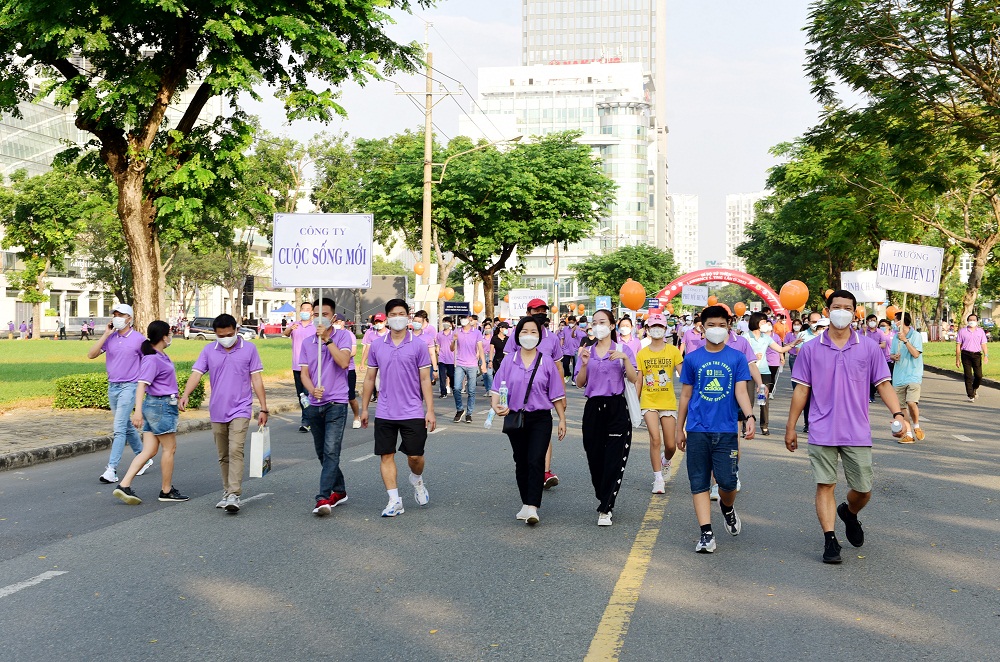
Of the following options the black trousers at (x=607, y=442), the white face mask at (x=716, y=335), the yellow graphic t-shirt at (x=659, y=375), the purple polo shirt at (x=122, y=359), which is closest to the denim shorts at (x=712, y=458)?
the white face mask at (x=716, y=335)

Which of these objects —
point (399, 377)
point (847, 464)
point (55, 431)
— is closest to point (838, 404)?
point (847, 464)

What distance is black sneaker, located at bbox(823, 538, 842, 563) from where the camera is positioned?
6.83 meters

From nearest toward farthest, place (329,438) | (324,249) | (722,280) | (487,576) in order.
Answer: (487,576) < (329,438) < (324,249) < (722,280)

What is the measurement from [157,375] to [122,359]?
1283 millimetres

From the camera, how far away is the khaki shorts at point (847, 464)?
22.7 ft

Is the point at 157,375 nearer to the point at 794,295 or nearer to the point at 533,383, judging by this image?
the point at 533,383

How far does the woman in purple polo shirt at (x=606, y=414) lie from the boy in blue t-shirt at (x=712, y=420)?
0.90 meters

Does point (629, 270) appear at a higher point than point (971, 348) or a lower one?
higher

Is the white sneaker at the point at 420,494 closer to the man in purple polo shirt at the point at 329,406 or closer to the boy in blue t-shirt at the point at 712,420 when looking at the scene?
the man in purple polo shirt at the point at 329,406

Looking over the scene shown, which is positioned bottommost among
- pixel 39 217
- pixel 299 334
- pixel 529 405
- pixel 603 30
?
pixel 529 405

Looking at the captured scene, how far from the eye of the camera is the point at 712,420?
7324 mm

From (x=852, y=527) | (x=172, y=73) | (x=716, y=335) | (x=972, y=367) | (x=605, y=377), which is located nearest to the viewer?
(x=852, y=527)

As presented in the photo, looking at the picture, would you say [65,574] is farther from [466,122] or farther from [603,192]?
[466,122]

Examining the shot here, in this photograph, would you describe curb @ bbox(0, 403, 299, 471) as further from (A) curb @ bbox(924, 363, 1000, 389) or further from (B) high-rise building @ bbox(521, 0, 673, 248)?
(B) high-rise building @ bbox(521, 0, 673, 248)
